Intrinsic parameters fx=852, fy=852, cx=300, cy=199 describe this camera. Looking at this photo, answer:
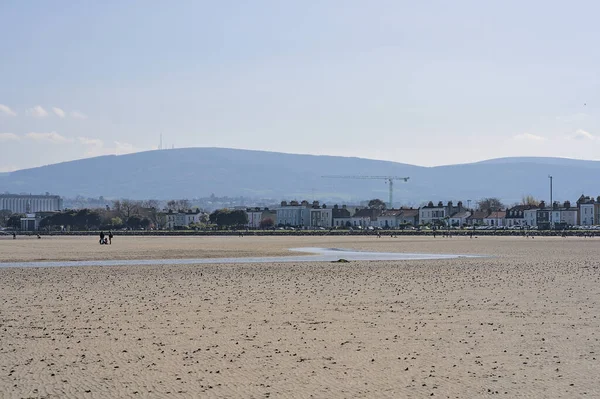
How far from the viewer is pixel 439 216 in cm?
15188

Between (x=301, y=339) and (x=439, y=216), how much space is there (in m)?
140

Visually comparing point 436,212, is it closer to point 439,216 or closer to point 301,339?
point 439,216

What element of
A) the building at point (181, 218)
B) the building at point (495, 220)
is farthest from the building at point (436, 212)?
the building at point (181, 218)

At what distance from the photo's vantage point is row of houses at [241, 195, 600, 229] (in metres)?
136

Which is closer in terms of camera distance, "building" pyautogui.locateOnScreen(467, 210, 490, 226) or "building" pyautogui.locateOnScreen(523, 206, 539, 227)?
"building" pyautogui.locateOnScreen(523, 206, 539, 227)

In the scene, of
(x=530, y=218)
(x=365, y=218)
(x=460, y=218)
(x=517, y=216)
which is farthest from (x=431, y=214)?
(x=530, y=218)

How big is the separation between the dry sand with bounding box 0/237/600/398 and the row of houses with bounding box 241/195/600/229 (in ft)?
348

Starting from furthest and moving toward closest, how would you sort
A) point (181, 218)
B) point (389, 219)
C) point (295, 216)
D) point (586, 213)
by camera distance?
point (181, 218), point (295, 216), point (389, 219), point (586, 213)

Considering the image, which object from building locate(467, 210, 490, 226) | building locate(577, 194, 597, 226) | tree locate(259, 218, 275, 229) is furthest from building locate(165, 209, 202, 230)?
building locate(577, 194, 597, 226)

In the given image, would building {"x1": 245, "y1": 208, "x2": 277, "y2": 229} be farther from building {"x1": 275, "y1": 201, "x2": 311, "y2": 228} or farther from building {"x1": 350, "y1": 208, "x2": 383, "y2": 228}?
building {"x1": 350, "y1": 208, "x2": 383, "y2": 228}

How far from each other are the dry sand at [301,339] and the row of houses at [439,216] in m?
106

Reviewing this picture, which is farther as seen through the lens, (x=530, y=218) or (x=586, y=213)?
(x=530, y=218)

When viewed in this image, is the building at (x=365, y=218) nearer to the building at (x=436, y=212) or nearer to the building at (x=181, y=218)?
the building at (x=436, y=212)

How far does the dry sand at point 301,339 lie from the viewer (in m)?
10.3
